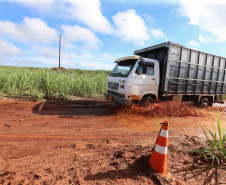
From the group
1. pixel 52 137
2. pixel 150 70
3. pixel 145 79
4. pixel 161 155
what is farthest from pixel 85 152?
pixel 150 70

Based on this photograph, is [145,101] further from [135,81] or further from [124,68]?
[124,68]

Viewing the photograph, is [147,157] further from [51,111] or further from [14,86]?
[14,86]

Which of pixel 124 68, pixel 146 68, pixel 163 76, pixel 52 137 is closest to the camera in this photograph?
pixel 52 137

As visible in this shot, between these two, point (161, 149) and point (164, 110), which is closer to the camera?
point (161, 149)

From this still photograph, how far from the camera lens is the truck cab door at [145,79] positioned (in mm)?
5417

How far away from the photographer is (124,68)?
231 inches

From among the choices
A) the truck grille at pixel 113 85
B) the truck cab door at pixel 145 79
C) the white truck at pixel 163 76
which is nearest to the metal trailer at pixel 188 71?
the white truck at pixel 163 76

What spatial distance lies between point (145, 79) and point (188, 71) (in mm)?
2632

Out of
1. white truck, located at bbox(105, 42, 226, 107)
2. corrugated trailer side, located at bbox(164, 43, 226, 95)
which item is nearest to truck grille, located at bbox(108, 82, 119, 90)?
white truck, located at bbox(105, 42, 226, 107)

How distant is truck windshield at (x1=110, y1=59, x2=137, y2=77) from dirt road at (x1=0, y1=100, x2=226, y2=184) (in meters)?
2.03

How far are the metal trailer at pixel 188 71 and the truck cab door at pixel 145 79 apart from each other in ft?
1.21

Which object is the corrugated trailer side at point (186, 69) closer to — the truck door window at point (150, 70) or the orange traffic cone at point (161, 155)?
the truck door window at point (150, 70)

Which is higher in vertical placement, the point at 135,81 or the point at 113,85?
the point at 135,81

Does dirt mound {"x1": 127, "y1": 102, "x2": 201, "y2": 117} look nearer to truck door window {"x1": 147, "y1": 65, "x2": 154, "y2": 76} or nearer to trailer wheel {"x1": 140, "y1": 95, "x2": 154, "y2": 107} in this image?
trailer wheel {"x1": 140, "y1": 95, "x2": 154, "y2": 107}
